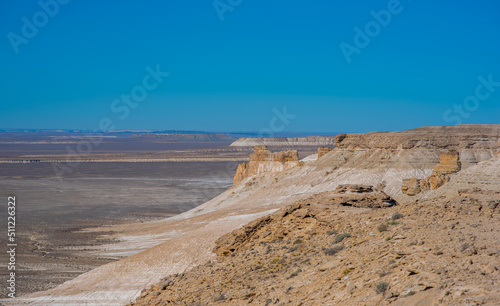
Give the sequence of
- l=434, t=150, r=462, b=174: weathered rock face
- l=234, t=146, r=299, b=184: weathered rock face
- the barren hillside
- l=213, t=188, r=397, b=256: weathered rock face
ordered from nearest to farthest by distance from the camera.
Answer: the barren hillside → l=213, t=188, r=397, b=256: weathered rock face → l=434, t=150, r=462, b=174: weathered rock face → l=234, t=146, r=299, b=184: weathered rock face

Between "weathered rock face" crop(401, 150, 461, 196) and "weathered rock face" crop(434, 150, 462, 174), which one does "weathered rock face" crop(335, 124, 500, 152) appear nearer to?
"weathered rock face" crop(434, 150, 462, 174)

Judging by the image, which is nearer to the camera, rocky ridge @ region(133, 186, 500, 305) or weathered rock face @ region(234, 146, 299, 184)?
rocky ridge @ region(133, 186, 500, 305)

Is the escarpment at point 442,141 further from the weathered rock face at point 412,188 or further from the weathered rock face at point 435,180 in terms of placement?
the weathered rock face at point 412,188

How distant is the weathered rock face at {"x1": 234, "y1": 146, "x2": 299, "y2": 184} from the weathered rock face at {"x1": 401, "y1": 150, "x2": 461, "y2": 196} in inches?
755

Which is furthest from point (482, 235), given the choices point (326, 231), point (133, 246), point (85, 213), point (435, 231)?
point (85, 213)

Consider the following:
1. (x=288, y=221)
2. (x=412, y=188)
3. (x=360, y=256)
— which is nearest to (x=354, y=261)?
(x=360, y=256)

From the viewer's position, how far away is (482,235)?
9.25 meters

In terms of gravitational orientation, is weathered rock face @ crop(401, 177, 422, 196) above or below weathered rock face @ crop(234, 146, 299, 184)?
below

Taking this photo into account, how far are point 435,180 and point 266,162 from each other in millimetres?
25211

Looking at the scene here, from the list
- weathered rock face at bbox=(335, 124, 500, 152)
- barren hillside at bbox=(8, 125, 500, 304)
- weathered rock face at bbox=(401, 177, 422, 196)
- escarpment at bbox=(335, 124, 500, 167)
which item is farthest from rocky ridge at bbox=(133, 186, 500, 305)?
weathered rock face at bbox=(335, 124, 500, 152)

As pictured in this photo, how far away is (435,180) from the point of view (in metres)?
25.3

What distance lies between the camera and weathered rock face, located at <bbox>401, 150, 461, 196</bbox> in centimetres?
2522

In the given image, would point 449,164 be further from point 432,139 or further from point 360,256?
point 360,256

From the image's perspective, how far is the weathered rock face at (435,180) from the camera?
25.2m
